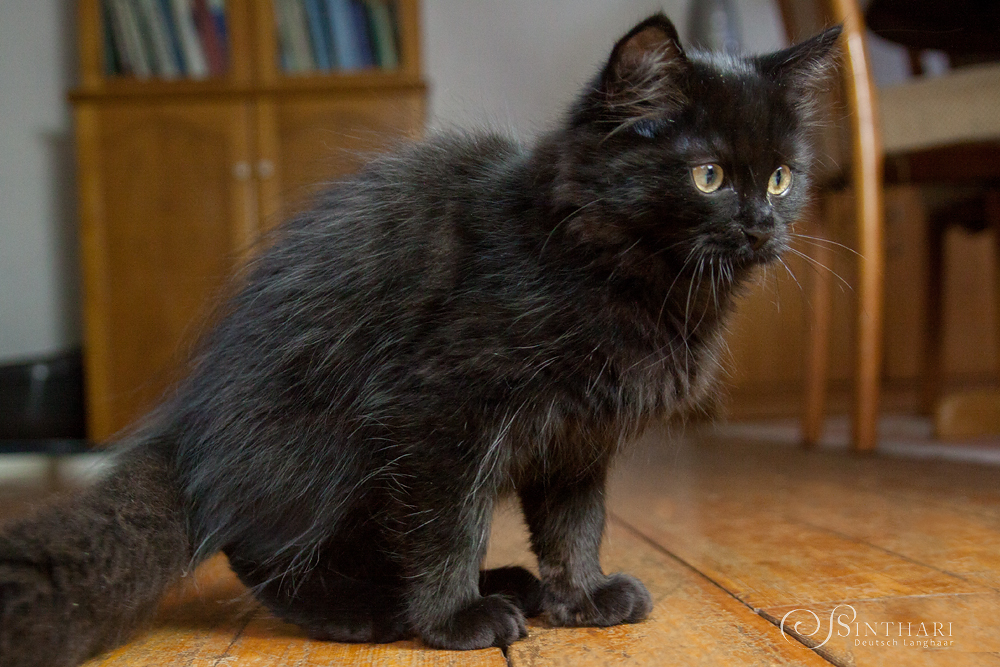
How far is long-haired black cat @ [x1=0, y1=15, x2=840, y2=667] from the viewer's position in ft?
2.75

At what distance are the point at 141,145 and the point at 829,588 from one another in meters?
2.62

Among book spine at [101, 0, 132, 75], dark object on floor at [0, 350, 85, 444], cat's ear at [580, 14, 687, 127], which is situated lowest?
dark object on floor at [0, 350, 85, 444]

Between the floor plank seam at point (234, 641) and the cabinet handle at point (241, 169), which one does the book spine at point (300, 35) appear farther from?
the floor plank seam at point (234, 641)

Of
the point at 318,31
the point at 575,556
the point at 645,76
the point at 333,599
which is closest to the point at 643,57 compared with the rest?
the point at 645,76

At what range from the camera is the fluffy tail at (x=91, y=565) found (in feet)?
2.30

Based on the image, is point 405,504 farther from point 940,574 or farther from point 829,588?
point 940,574

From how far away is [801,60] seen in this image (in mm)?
942

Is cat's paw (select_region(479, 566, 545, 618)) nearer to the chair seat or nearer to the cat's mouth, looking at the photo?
the cat's mouth

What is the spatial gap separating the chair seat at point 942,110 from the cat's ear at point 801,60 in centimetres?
117

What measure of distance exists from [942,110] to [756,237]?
1.46m

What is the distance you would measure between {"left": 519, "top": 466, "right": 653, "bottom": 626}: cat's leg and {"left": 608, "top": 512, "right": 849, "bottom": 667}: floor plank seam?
0.39 ft

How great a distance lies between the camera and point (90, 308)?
2908mm

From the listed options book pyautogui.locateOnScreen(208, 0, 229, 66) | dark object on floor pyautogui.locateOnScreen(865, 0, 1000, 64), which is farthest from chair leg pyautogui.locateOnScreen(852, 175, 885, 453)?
book pyautogui.locateOnScreen(208, 0, 229, 66)

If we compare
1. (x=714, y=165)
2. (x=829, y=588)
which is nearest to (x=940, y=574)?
(x=829, y=588)
